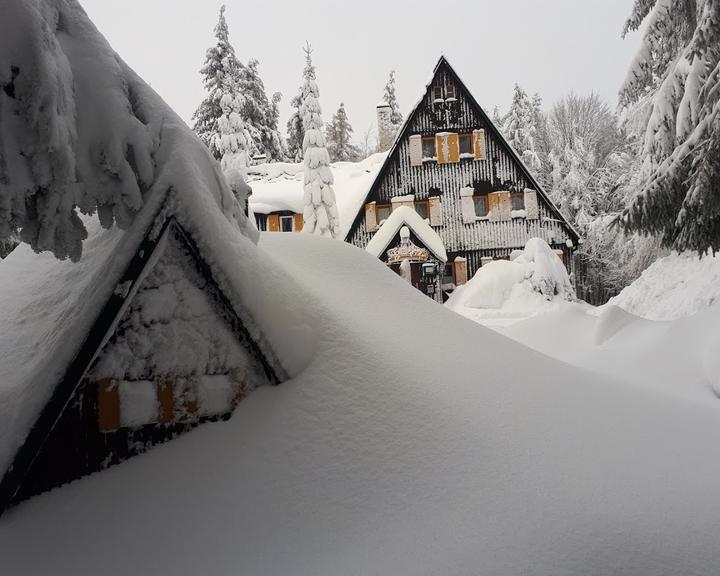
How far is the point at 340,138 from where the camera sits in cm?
4266

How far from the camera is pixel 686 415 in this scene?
2.85 m

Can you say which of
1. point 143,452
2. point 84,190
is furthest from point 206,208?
point 143,452

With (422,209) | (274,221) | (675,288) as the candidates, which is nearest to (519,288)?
(422,209)

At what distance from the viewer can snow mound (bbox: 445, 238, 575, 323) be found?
15.6m

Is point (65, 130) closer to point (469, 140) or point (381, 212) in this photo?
point (381, 212)

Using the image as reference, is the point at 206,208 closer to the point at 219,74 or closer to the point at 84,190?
the point at 84,190

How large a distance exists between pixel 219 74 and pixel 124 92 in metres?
25.8

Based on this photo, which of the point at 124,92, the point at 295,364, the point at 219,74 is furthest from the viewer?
the point at 219,74

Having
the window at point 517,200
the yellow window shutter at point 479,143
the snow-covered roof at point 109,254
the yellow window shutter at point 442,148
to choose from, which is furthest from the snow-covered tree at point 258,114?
the snow-covered roof at point 109,254

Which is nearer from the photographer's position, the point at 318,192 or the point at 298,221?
the point at 318,192

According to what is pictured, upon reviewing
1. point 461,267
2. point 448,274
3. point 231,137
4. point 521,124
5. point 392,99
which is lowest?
point 448,274

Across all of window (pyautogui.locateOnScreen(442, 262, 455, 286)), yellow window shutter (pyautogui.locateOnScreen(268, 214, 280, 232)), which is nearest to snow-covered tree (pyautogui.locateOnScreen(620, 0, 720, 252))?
window (pyautogui.locateOnScreen(442, 262, 455, 286))

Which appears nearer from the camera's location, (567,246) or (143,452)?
(143,452)

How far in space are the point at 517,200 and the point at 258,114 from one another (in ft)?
56.6
